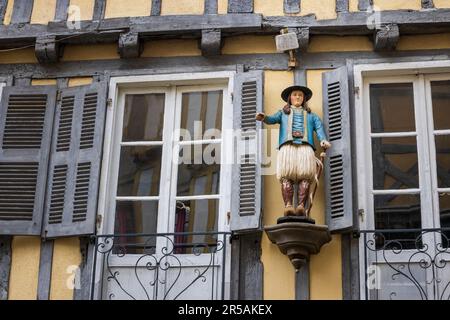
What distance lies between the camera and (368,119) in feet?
30.8

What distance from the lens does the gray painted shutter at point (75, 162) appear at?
30.2ft

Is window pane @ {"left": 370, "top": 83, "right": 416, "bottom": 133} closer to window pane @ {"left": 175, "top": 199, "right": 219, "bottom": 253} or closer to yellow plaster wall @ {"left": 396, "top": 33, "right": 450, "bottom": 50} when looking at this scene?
yellow plaster wall @ {"left": 396, "top": 33, "right": 450, "bottom": 50}

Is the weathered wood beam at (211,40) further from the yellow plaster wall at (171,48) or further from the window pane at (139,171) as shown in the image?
the window pane at (139,171)

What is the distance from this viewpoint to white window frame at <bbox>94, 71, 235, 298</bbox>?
9.18m

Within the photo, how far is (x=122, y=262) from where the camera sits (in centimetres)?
910

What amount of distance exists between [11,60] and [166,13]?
4.63ft

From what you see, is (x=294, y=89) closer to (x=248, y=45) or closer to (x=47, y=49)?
(x=248, y=45)

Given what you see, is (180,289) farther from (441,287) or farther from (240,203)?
(441,287)

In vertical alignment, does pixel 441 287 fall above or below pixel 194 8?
below

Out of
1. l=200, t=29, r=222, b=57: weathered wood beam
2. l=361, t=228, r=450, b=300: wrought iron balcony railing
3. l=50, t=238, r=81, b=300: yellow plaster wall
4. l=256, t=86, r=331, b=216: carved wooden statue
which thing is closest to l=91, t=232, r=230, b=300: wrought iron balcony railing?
l=50, t=238, r=81, b=300: yellow plaster wall

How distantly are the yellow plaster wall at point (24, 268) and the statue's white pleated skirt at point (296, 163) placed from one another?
2058 mm

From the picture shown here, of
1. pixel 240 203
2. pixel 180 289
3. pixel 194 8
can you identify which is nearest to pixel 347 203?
pixel 240 203

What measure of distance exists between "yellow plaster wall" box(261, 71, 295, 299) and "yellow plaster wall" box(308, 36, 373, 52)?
1.09 feet
